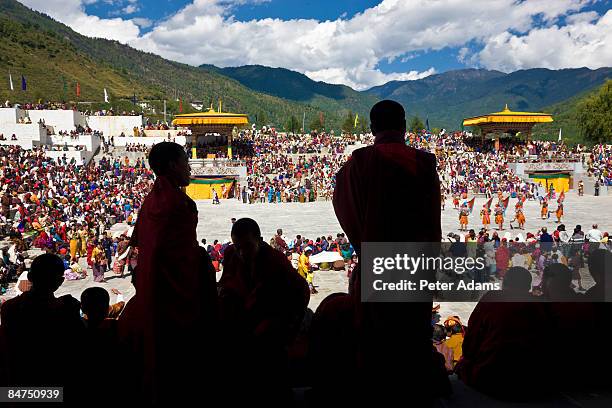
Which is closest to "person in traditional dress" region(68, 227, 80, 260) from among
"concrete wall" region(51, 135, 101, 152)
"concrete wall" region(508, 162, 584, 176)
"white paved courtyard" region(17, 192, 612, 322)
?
"white paved courtyard" region(17, 192, 612, 322)

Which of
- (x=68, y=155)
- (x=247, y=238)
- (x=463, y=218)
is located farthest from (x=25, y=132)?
(x=247, y=238)

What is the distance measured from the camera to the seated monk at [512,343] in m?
2.78

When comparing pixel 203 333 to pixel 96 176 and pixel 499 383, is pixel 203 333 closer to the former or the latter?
pixel 499 383

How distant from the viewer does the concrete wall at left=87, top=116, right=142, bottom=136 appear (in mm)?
42188

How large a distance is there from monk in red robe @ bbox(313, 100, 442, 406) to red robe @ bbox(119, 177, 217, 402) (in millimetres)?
796

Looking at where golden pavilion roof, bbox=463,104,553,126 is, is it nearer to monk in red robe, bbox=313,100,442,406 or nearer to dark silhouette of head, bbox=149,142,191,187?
monk in red robe, bbox=313,100,442,406

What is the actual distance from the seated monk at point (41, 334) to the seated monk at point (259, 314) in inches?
33.5

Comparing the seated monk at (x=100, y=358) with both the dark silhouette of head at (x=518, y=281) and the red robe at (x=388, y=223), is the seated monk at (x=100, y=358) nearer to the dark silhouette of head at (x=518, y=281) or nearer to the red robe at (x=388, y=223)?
the red robe at (x=388, y=223)

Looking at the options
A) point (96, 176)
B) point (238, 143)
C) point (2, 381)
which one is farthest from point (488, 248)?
point (238, 143)

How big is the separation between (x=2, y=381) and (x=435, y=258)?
237cm

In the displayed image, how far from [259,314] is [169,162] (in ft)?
3.46

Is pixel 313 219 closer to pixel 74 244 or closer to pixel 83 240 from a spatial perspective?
pixel 83 240

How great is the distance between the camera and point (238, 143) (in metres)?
40.4

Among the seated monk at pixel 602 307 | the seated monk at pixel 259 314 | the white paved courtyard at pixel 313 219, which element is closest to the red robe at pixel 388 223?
the seated monk at pixel 259 314
